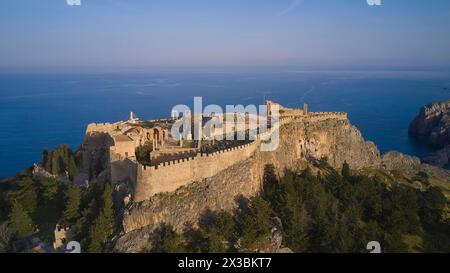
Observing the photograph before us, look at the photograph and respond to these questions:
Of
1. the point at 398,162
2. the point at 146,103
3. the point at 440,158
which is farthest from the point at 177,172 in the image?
the point at 146,103

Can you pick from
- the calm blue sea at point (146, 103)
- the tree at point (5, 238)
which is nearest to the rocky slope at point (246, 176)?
the tree at point (5, 238)

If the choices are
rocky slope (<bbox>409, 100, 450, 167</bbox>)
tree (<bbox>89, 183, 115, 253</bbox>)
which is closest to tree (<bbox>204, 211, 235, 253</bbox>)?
tree (<bbox>89, 183, 115, 253</bbox>)

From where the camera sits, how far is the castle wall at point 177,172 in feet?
79.9

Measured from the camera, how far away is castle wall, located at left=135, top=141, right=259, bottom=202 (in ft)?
79.9

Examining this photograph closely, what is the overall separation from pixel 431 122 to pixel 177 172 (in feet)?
279

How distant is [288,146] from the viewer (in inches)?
1527

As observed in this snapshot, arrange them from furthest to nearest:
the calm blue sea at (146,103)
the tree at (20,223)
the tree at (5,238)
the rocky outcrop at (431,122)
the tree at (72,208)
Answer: the rocky outcrop at (431,122) < the calm blue sea at (146,103) < the tree at (20,223) < the tree at (5,238) < the tree at (72,208)

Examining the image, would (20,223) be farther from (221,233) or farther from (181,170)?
(221,233)

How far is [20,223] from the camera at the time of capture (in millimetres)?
27156

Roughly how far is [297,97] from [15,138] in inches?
2916

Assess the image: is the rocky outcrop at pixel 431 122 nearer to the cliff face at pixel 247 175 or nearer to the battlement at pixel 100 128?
the cliff face at pixel 247 175

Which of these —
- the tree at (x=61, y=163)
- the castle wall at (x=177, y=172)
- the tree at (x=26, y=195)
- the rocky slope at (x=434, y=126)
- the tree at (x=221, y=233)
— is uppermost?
the castle wall at (x=177, y=172)

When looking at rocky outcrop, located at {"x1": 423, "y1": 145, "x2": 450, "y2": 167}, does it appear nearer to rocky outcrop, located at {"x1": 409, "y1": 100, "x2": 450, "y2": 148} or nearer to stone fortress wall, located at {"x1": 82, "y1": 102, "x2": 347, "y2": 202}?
rocky outcrop, located at {"x1": 409, "y1": 100, "x2": 450, "y2": 148}

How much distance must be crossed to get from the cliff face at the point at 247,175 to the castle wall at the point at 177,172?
361 millimetres
